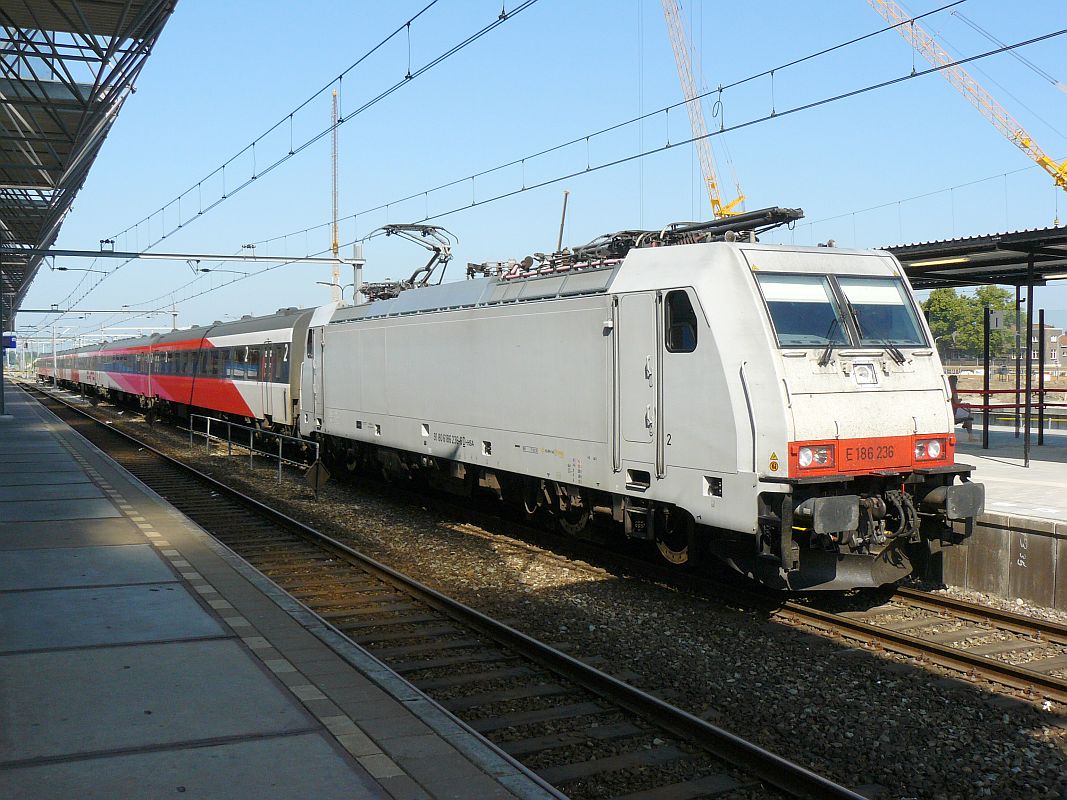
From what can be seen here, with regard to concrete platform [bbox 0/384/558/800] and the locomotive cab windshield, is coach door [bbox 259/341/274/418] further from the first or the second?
the locomotive cab windshield

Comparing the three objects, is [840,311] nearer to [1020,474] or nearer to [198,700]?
[198,700]

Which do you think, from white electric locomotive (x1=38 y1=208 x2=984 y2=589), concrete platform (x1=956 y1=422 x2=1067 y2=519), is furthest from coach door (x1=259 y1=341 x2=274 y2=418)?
concrete platform (x1=956 y1=422 x2=1067 y2=519)

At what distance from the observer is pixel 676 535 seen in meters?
9.96

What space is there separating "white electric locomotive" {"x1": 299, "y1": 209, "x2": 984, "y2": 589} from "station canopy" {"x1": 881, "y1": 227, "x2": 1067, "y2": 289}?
13.6 feet

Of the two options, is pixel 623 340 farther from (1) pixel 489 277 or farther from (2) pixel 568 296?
(1) pixel 489 277

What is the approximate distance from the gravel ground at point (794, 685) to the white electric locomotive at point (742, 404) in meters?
0.68

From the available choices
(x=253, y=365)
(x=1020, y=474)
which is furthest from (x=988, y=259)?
(x=253, y=365)

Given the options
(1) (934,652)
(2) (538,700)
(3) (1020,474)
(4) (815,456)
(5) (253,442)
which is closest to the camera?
(2) (538,700)

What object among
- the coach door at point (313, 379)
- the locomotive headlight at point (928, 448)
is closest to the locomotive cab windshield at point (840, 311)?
the locomotive headlight at point (928, 448)

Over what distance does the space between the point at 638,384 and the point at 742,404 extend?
1382 millimetres

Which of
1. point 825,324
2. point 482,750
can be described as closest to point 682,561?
point 825,324

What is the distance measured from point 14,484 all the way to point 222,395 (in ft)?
37.4

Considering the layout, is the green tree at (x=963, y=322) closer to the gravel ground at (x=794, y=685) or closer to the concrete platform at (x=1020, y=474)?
the concrete platform at (x=1020, y=474)

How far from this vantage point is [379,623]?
882 centimetres
